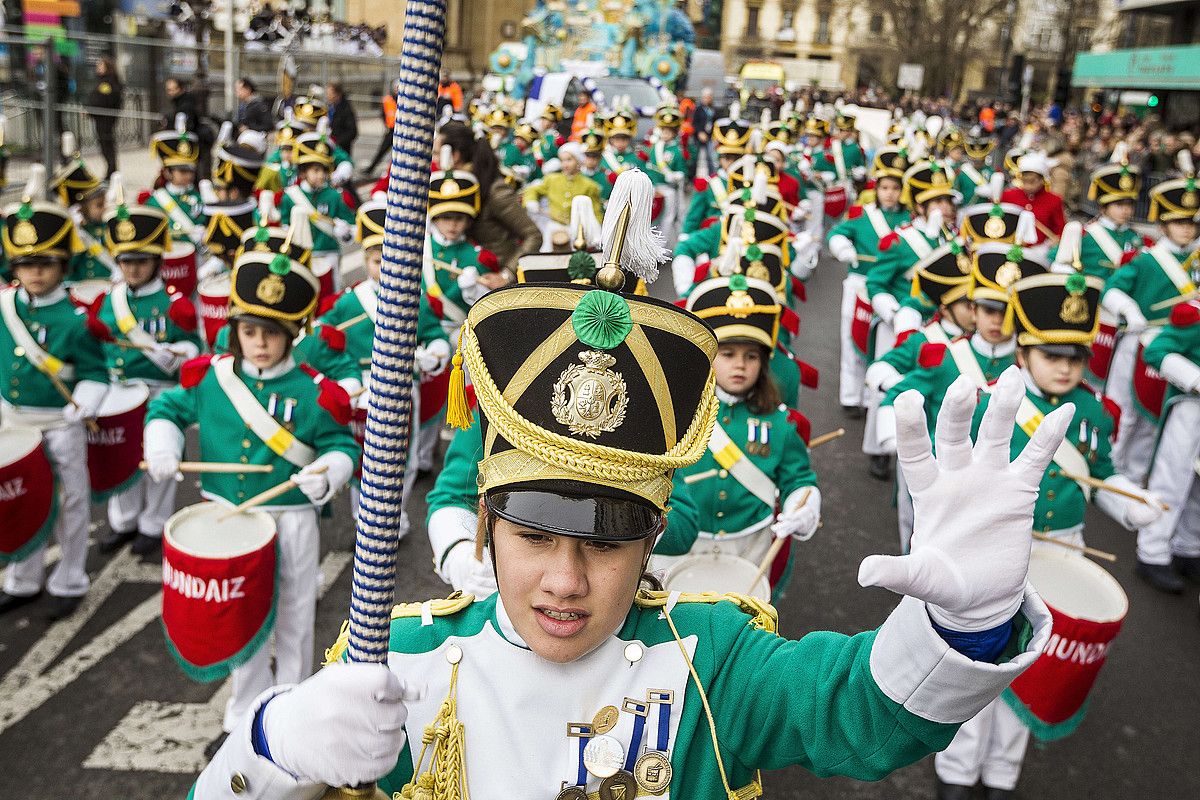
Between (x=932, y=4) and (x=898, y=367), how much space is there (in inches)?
2862

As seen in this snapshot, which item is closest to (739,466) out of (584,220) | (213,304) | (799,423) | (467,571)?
(799,423)

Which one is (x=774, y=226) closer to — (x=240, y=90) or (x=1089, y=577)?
(x=1089, y=577)

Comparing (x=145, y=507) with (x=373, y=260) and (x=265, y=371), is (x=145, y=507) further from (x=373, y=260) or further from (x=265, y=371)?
(x=265, y=371)

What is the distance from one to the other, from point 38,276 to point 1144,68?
149ft

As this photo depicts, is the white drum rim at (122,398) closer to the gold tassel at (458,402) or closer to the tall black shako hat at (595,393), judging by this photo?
the gold tassel at (458,402)

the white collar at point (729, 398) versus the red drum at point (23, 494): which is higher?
the white collar at point (729, 398)

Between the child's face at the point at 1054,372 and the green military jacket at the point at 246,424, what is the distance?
10.7 ft

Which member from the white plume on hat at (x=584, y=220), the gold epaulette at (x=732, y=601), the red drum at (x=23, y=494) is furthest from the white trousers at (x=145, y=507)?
the gold epaulette at (x=732, y=601)

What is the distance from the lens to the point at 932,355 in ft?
18.8

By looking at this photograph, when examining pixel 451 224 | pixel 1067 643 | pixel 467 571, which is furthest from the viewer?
pixel 451 224

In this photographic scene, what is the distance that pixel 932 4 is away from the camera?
7050 centimetres

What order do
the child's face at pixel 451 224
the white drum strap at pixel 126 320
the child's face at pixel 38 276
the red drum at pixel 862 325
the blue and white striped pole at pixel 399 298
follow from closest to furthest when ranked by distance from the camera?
the blue and white striped pole at pixel 399 298 → the child's face at pixel 38 276 → the white drum strap at pixel 126 320 → the child's face at pixel 451 224 → the red drum at pixel 862 325

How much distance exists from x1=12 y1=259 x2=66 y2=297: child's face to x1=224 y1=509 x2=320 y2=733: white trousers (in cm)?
230

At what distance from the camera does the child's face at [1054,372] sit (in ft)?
15.9
